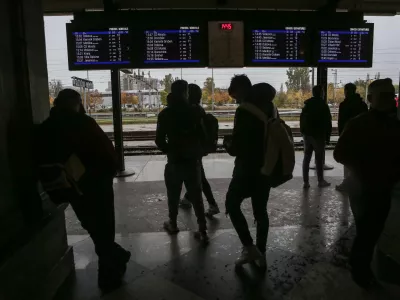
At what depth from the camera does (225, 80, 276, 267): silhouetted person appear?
267 centimetres

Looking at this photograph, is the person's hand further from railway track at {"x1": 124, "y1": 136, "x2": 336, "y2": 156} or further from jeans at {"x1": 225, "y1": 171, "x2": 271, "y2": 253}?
railway track at {"x1": 124, "y1": 136, "x2": 336, "y2": 156}

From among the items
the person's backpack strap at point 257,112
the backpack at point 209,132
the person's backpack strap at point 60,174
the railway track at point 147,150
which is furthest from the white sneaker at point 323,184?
the person's backpack strap at point 60,174

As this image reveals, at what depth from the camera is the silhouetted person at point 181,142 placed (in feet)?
11.0

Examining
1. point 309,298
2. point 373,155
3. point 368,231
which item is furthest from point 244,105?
point 309,298

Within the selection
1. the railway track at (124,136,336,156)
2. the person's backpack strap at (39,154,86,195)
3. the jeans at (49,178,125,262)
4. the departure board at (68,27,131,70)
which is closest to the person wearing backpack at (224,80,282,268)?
the jeans at (49,178,125,262)

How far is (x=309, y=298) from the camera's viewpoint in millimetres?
2430

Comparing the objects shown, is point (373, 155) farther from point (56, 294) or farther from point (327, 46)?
point (327, 46)

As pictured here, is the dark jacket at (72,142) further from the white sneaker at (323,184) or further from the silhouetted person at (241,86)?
the white sneaker at (323,184)

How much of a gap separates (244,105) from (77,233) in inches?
99.1

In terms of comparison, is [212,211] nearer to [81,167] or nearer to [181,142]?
[181,142]

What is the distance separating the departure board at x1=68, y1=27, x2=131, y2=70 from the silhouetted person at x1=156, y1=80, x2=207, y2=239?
258 centimetres

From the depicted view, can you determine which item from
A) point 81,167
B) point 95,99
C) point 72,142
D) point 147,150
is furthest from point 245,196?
point 95,99

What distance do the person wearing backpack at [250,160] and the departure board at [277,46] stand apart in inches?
120

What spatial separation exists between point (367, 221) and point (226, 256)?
4.27 feet
